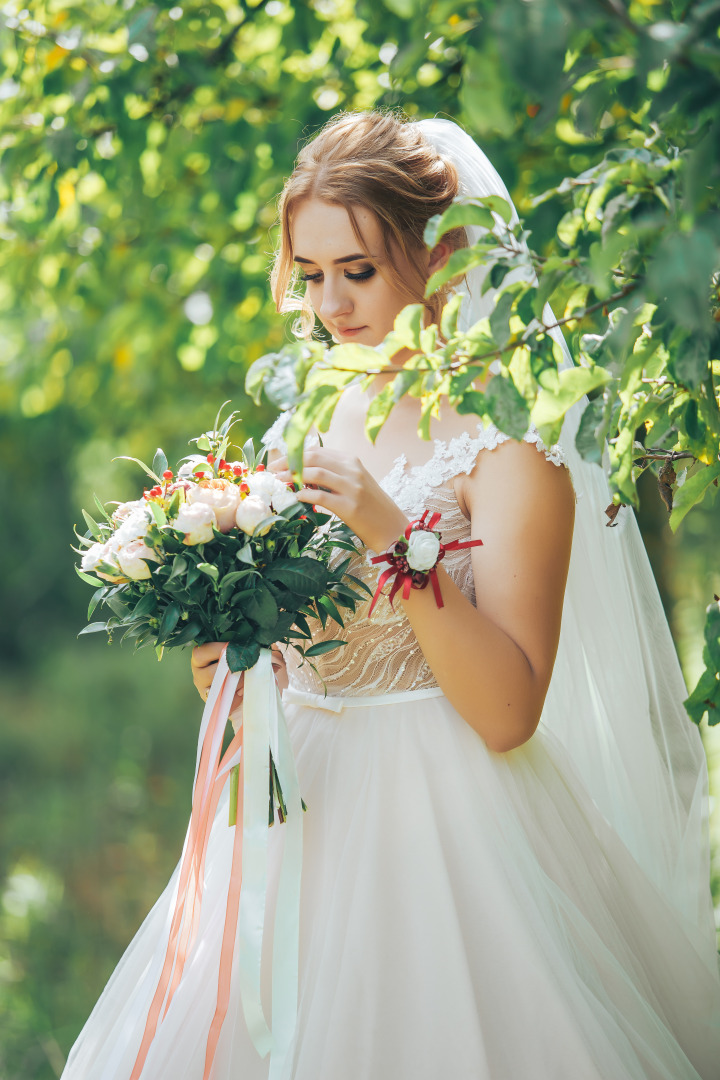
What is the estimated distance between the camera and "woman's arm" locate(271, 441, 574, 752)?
1.69 meters

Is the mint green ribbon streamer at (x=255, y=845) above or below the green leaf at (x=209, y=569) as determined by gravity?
below

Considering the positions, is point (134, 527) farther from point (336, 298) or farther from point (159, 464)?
point (336, 298)

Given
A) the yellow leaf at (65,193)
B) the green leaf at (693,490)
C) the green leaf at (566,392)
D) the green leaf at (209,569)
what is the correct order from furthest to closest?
the yellow leaf at (65,193) < the green leaf at (209,569) < the green leaf at (693,490) < the green leaf at (566,392)

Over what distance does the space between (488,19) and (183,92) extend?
3.13 m

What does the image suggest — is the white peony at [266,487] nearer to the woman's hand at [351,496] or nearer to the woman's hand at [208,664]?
the woman's hand at [351,496]

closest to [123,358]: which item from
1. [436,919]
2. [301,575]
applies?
[301,575]

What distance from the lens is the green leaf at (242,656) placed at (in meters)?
1.72

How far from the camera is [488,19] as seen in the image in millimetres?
895

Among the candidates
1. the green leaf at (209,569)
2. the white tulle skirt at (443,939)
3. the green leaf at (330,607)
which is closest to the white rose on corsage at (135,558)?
the green leaf at (209,569)

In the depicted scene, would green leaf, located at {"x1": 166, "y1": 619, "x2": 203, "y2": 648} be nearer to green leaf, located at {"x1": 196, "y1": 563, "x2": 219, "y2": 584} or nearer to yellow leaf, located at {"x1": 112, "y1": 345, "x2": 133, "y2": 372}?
green leaf, located at {"x1": 196, "y1": 563, "x2": 219, "y2": 584}

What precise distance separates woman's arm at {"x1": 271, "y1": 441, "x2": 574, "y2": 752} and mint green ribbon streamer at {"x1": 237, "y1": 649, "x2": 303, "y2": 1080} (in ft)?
1.06

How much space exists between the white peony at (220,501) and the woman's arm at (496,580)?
127mm

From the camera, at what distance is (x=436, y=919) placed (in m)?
1.62

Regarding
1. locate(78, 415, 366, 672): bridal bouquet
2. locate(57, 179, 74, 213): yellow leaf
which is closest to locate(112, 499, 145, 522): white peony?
locate(78, 415, 366, 672): bridal bouquet
